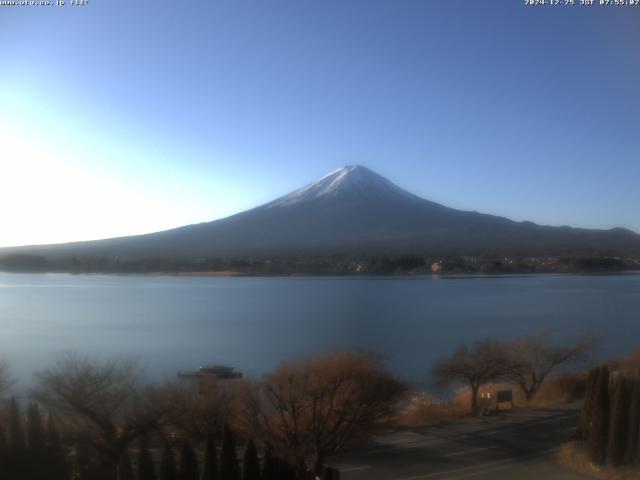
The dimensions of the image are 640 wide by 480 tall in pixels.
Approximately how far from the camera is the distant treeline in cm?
1958

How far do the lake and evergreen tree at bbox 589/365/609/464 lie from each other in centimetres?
322

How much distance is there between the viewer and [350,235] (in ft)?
115

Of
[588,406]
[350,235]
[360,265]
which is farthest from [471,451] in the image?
[350,235]

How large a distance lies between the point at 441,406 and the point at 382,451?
230 cm

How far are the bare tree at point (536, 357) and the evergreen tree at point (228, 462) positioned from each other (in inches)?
231

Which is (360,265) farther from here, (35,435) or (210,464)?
(35,435)

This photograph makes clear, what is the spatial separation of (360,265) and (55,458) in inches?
663

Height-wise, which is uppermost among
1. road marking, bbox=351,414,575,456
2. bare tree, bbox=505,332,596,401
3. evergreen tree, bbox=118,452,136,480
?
evergreen tree, bbox=118,452,136,480

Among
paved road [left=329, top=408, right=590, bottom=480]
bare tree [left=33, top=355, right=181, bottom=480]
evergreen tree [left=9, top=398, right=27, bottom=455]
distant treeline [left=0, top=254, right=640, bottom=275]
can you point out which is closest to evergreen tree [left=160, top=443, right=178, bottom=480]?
bare tree [left=33, top=355, right=181, bottom=480]

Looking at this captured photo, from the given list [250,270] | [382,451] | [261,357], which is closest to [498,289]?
[250,270]

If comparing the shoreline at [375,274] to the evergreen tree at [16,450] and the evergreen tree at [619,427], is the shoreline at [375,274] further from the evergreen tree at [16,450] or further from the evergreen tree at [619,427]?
the evergreen tree at [16,450]

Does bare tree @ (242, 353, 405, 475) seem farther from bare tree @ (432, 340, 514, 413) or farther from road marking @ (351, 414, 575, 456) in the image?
bare tree @ (432, 340, 514, 413)

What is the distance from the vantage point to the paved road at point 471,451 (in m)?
5.59

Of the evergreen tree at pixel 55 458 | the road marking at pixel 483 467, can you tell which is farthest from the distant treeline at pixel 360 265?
the evergreen tree at pixel 55 458
